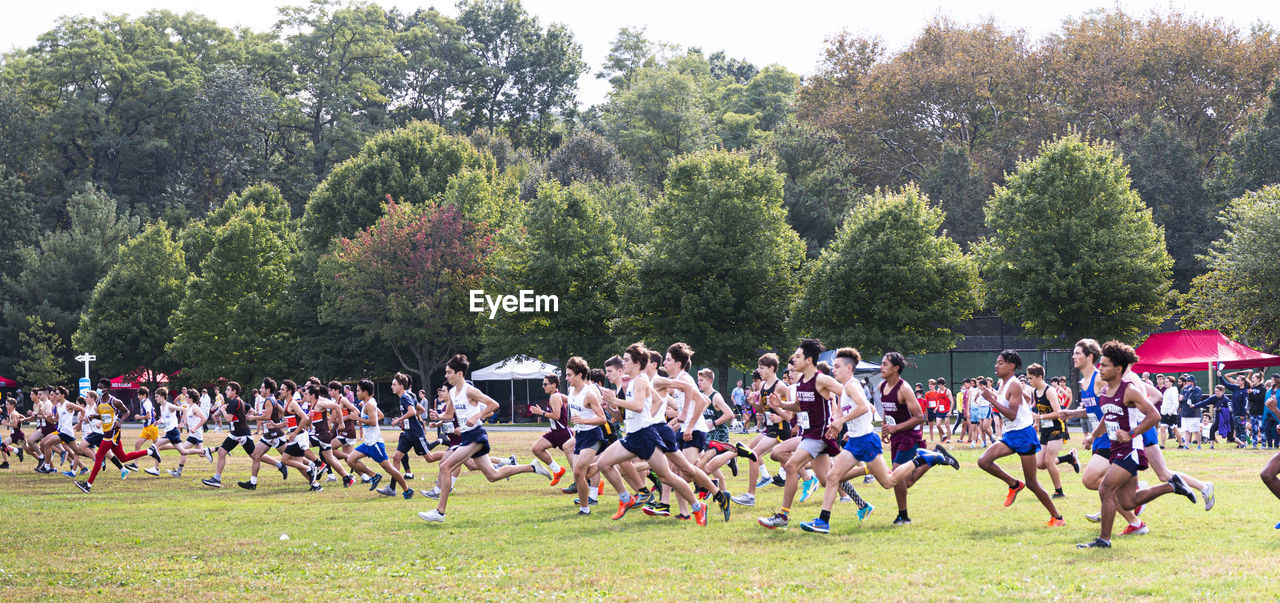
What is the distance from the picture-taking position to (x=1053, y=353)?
154 ft

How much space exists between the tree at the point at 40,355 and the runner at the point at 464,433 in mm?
60772

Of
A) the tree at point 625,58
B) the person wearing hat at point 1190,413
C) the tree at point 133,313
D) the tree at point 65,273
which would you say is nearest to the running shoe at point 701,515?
the person wearing hat at point 1190,413

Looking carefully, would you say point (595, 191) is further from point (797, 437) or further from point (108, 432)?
point (797, 437)

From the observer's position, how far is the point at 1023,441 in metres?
13.2

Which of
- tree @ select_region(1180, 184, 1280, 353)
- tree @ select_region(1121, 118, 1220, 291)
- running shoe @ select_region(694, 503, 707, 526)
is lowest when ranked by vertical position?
running shoe @ select_region(694, 503, 707, 526)

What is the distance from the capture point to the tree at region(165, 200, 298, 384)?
59000 millimetres

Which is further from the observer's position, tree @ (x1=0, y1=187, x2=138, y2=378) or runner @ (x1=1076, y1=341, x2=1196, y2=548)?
tree @ (x1=0, y1=187, x2=138, y2=378)

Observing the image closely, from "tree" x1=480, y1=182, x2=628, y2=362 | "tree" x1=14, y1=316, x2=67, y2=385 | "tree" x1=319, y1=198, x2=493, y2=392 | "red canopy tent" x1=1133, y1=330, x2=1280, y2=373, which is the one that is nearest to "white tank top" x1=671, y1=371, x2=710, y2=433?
"red canopy tent" x1=1133, y1=330, x2=1280, y2=373

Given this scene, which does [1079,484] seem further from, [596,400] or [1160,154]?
[1160,154]

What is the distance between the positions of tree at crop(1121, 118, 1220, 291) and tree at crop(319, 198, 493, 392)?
102 ft

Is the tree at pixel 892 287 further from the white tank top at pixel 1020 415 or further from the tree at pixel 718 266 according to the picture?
the white tank top at pixel 1020 415

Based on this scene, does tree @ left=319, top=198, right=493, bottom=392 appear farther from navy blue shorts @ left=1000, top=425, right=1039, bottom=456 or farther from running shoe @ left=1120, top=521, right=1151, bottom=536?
running shoe @ left=1120, top=521, right=1151, bottom=536

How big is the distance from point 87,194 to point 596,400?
73568mm

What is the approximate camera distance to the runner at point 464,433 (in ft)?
45.5
